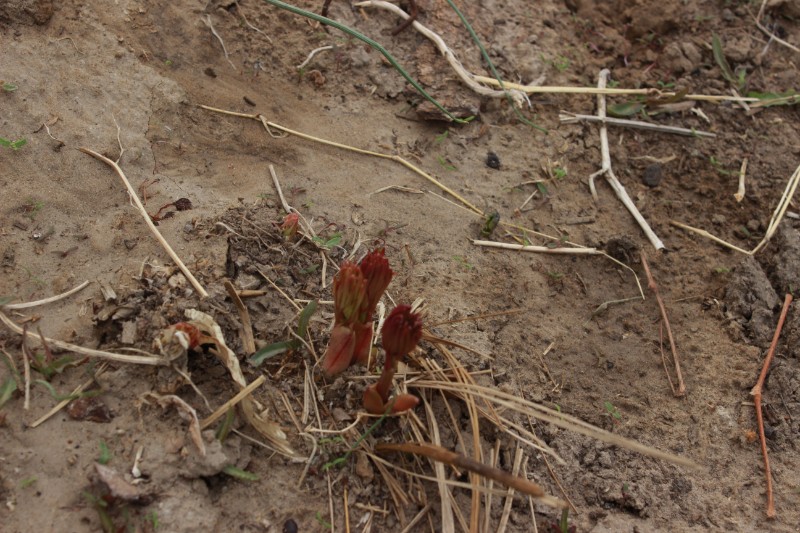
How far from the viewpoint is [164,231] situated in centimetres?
259

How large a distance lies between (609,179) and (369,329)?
2.03 m

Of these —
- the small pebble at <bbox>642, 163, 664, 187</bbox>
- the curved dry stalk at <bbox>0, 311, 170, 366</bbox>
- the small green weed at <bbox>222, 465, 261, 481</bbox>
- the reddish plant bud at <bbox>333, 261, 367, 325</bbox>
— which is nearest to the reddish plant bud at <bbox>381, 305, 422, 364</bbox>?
the reddish plant bud at <bbox>333, 261, 367, 325</bbox>

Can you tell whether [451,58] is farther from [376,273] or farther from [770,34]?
[770,34]

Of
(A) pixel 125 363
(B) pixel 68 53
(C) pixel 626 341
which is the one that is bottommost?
(C) pixel 626 341

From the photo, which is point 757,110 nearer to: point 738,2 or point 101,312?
point 738,2

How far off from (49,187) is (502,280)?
1.88m

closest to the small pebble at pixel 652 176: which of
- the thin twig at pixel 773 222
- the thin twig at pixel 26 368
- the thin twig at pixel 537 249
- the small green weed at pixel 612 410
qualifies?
the thin twig at pixel 773 222

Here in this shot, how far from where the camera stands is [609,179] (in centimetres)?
369

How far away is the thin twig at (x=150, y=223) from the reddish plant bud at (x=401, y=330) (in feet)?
2.36

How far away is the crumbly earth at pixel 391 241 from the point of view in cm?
213

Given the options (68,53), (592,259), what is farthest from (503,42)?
(68,53)

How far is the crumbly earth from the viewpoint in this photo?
2.13 m

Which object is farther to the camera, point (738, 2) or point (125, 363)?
point (738, 2)

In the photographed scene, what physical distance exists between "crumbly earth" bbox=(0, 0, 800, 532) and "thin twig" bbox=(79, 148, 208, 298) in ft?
0.12
